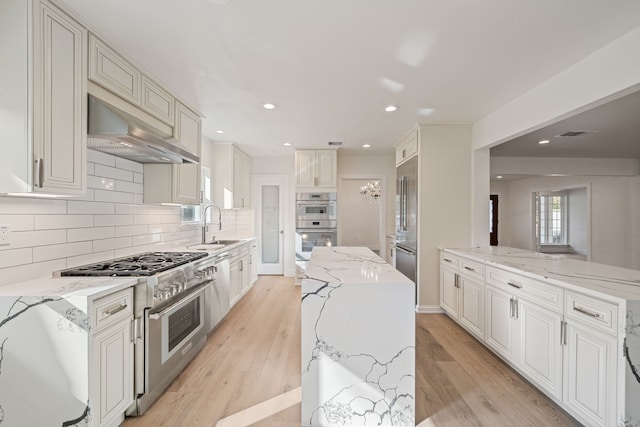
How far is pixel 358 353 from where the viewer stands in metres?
1.71

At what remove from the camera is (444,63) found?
2.26 m

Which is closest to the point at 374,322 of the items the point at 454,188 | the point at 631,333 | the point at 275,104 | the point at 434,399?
the point at 434,399

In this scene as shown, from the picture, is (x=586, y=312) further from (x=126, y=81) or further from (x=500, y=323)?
(x=126, y=81)

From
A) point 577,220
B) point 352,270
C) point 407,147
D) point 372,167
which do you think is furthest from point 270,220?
point 577,220

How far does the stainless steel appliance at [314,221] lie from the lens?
17.1 feet

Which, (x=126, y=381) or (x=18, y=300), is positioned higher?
(x=18, y=300)

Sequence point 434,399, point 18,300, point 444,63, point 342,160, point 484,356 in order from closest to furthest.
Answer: point 18,300 < point 434,399 < point 444,63 < point 484,356 < point 342,160

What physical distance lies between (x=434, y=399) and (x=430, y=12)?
254 centimetres

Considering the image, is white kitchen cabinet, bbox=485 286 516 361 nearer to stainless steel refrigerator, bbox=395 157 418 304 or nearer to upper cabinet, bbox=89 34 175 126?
stainless steel refrigerator, bbox=395 157 418 304

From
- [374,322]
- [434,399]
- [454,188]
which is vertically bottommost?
[434,399]

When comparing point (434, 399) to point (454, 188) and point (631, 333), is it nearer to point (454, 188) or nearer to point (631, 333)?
point (631, 333)

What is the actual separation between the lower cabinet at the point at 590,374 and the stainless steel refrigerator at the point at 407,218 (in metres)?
2.17

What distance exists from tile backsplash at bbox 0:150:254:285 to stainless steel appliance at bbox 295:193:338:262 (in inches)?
89.6

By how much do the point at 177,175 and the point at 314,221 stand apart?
2.73m
